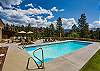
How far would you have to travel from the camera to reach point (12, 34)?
2720cm

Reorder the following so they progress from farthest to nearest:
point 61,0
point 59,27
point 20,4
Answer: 1. point 20,4
2. point 59,27
3. point 61,0

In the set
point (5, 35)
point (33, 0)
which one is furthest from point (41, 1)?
point (5, 35)

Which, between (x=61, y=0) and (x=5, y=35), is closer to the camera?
(x=5, y=35)

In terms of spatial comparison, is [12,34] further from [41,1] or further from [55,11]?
[55,11]

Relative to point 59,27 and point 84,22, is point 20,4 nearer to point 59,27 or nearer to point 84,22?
point 59,27

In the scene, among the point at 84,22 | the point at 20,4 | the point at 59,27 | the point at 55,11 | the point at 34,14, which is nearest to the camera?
the point at 84,22

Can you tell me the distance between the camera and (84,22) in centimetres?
3500

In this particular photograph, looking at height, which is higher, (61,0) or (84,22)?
(61,0)

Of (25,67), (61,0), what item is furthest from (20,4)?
(25,67)

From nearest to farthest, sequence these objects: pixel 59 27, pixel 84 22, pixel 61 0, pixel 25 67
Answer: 1. pixel 25 67
2. pixel 61 0
3. pixel 84 22
4. pixel 59 27

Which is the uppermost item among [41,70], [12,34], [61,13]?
[61,13]

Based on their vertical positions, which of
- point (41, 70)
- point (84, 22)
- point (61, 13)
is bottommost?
point (41, 70)

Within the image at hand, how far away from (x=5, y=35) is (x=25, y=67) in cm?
2081

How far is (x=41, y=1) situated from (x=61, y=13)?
817cm
